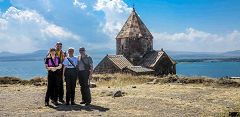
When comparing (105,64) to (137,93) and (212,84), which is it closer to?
(212,84)

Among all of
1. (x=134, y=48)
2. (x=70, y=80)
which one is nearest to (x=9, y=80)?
(x=70, y=80)

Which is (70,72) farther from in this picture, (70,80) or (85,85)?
(85,85)

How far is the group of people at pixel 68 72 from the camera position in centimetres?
1689

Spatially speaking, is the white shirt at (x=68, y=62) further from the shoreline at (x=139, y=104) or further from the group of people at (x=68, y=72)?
the shoreline at (x=139, y=104)

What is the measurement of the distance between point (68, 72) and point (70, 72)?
80 mm

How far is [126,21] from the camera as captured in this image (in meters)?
57.0

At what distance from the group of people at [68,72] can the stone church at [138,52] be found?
33.5 m

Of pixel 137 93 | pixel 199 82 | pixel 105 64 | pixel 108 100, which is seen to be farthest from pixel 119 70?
pixel 108 100

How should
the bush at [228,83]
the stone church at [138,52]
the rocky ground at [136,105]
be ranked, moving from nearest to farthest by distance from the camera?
the rocky ground at [136,105] < the bush at [228,83] < the stone church at [138,52]

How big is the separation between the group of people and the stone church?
3352 cm

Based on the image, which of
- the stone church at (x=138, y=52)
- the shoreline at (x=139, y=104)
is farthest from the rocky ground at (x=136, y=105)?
the stone church at (x=138, y=52)

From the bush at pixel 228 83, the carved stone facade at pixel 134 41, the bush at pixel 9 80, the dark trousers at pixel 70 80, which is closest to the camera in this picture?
the dark trousers at pixel 70 80

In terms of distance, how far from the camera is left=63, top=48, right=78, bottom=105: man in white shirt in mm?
16922

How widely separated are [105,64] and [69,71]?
1332 inches
